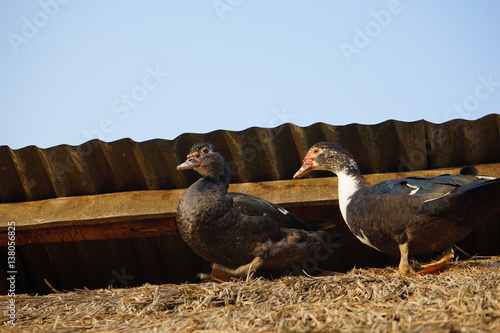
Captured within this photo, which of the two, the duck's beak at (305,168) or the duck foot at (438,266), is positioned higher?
the duck's beak at (305,168)

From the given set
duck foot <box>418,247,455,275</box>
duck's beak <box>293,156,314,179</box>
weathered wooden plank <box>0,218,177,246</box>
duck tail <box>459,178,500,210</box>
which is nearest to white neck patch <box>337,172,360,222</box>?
duck's beak <box>293,156,314,179</box>

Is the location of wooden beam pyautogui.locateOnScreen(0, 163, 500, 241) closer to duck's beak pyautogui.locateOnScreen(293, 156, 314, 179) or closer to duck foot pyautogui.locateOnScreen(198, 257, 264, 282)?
duck's beak pyautogui.locateOnScreen(293, 156, 314, 179)

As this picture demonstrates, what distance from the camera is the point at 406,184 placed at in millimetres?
4156

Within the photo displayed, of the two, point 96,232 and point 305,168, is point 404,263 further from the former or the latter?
point 96,232

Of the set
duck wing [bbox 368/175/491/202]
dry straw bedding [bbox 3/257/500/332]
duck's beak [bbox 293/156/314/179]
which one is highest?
duck's beak [bbox 293/156/314/179]

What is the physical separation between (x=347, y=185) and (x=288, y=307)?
1.95m

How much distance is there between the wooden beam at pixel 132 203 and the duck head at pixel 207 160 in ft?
1.60

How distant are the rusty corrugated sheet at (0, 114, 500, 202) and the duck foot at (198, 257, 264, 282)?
3.15ft

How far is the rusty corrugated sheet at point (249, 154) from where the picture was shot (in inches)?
190

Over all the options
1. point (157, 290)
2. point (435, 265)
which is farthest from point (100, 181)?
point (435, 265)

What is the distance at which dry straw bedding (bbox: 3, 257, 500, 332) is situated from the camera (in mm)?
2418

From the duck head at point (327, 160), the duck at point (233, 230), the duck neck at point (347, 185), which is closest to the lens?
the duck at point (233, 230)

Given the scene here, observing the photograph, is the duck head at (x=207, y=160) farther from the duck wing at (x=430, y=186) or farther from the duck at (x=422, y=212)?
the duck wing at (x=430, y=186)

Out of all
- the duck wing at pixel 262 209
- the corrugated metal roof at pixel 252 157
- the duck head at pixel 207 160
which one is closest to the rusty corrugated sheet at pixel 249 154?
the corrugated metal roof at pixel 252 157
